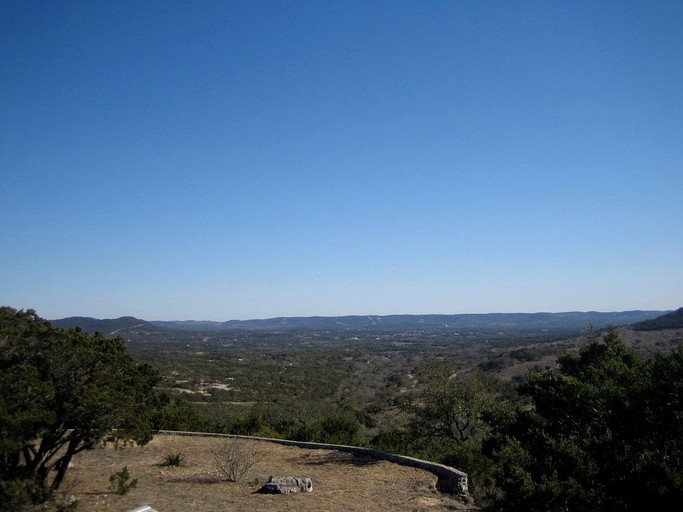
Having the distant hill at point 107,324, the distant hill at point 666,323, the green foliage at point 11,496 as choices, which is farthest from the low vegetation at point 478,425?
the distant hill at point 107,324

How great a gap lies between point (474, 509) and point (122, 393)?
7954 millimetres

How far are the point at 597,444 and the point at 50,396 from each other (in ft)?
32.8

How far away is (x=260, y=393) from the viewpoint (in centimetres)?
4603

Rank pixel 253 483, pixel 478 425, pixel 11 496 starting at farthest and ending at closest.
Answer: pixel 478 425 < pixel 253 483 < pixel 11 496

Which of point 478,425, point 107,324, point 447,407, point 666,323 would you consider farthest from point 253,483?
point 107,324

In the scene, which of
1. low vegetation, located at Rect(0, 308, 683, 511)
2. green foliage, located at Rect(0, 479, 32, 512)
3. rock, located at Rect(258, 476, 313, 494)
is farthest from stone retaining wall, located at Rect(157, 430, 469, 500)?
green foliage, located at Rect(0, 479, 32, 512)

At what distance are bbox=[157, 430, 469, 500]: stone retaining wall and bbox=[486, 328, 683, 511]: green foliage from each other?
1196 millimetres

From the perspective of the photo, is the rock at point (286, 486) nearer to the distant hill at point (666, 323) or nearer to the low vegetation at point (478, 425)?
the low vegetation at point (478, 425)

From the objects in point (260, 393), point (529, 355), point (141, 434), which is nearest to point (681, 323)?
point (529, 355)

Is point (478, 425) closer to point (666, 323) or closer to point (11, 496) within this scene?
point (11, 496)

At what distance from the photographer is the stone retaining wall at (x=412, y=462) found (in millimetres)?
11445

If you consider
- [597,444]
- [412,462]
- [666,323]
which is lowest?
[412,462]

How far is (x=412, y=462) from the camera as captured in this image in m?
13.5

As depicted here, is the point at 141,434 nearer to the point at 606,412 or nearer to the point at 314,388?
the point at 606,412
